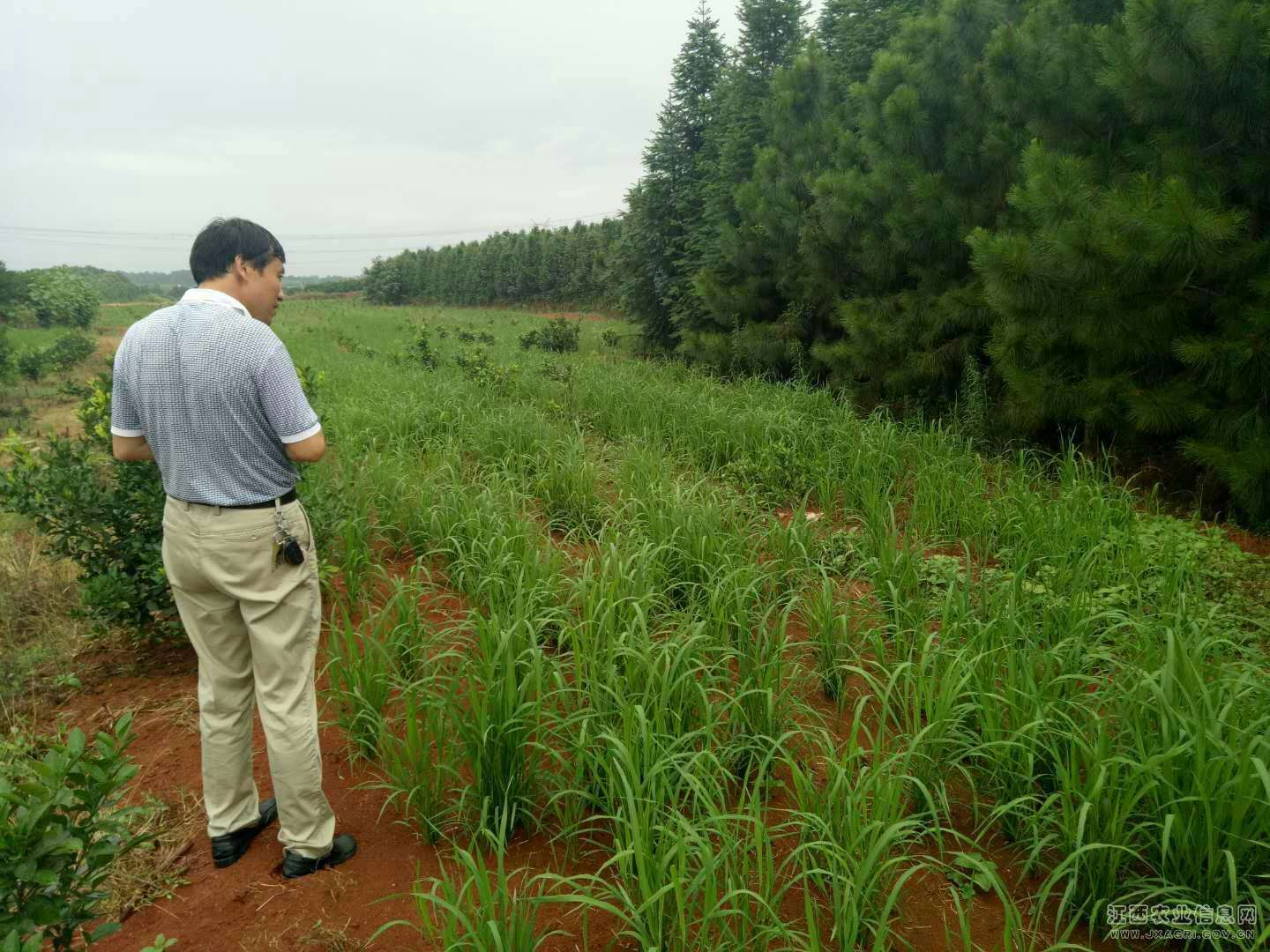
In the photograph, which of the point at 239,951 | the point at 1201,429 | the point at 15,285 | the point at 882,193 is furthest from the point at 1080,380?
the point at 15,285

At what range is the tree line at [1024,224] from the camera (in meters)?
4.39

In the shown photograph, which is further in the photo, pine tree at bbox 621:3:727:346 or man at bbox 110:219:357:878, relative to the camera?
pine tree at bbox 621:3:727:346

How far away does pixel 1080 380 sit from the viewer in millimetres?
5414

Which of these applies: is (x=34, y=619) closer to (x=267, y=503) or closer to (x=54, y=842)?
(x=267, y=503)

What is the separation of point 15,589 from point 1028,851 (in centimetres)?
492

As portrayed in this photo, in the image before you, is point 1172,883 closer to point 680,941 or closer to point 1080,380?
point 680,941

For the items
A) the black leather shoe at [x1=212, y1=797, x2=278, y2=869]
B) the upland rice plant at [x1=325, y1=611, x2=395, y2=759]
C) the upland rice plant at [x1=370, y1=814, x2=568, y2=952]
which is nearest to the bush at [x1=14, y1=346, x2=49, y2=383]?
the upland rice plant at [x1=325, y1=611, x2=395, y2=759]

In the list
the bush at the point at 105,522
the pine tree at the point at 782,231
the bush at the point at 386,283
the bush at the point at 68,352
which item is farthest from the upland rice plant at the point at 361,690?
the bush at the point at 386,283

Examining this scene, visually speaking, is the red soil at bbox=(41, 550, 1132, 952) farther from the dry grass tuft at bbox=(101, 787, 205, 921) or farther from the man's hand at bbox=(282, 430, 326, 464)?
the man's hand at bbox=(282, 430, 326, 464)

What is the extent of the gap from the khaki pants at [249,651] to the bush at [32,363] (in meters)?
15.1

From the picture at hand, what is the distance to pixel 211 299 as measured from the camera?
1.99 m

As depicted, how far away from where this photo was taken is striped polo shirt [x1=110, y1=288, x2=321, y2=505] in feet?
6.43

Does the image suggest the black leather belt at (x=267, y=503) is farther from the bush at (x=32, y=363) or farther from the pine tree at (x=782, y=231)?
the bush at (x=32, y=363)

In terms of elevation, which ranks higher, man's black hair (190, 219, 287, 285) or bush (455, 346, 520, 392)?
man's black hair (190, 219, 287, 285)
